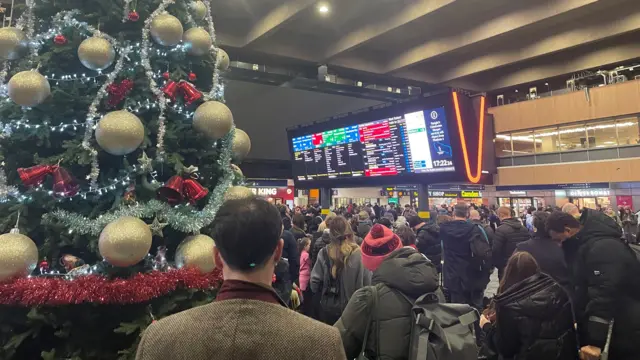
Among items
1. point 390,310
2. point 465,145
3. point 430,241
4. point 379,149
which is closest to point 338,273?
point 390,310

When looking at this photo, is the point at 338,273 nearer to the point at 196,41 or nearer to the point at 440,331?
the point at 440,331

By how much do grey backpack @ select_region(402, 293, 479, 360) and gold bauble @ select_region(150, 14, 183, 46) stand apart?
187 cm

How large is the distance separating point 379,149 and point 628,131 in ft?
35.2

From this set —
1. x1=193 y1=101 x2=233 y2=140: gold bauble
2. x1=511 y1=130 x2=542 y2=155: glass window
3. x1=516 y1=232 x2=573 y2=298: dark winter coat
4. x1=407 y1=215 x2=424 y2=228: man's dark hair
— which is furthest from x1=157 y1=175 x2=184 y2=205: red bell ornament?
x1=511 y1=130 x2=542 y2=155: glass window

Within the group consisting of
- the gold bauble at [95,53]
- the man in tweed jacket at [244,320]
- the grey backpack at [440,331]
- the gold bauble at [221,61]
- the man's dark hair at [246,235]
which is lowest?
the grey backpack at [440,331]

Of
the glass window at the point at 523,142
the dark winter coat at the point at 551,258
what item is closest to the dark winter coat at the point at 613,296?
the dark winter coat at the point at 551,258

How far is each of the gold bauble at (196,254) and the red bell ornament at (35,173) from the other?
746 mm

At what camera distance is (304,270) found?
448 cm

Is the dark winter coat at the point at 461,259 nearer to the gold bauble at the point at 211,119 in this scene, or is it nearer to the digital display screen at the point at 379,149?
the gold bauble at the point at 211,119

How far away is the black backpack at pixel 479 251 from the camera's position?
437cm

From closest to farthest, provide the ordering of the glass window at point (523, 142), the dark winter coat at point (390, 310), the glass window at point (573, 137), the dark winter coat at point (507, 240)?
the dark winter coat at point (390, 310) → the dark winter coat at point (507, 240) → the glass window at point (573, 137) → the glass window at point (523, 142)

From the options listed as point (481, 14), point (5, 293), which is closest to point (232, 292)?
point (5, 293)

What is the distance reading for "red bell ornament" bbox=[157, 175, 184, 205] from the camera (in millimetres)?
2088

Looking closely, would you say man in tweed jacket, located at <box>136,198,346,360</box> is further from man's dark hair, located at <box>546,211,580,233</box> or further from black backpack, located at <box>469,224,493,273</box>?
black backpack, located at <box>469,224,493,273</box>
